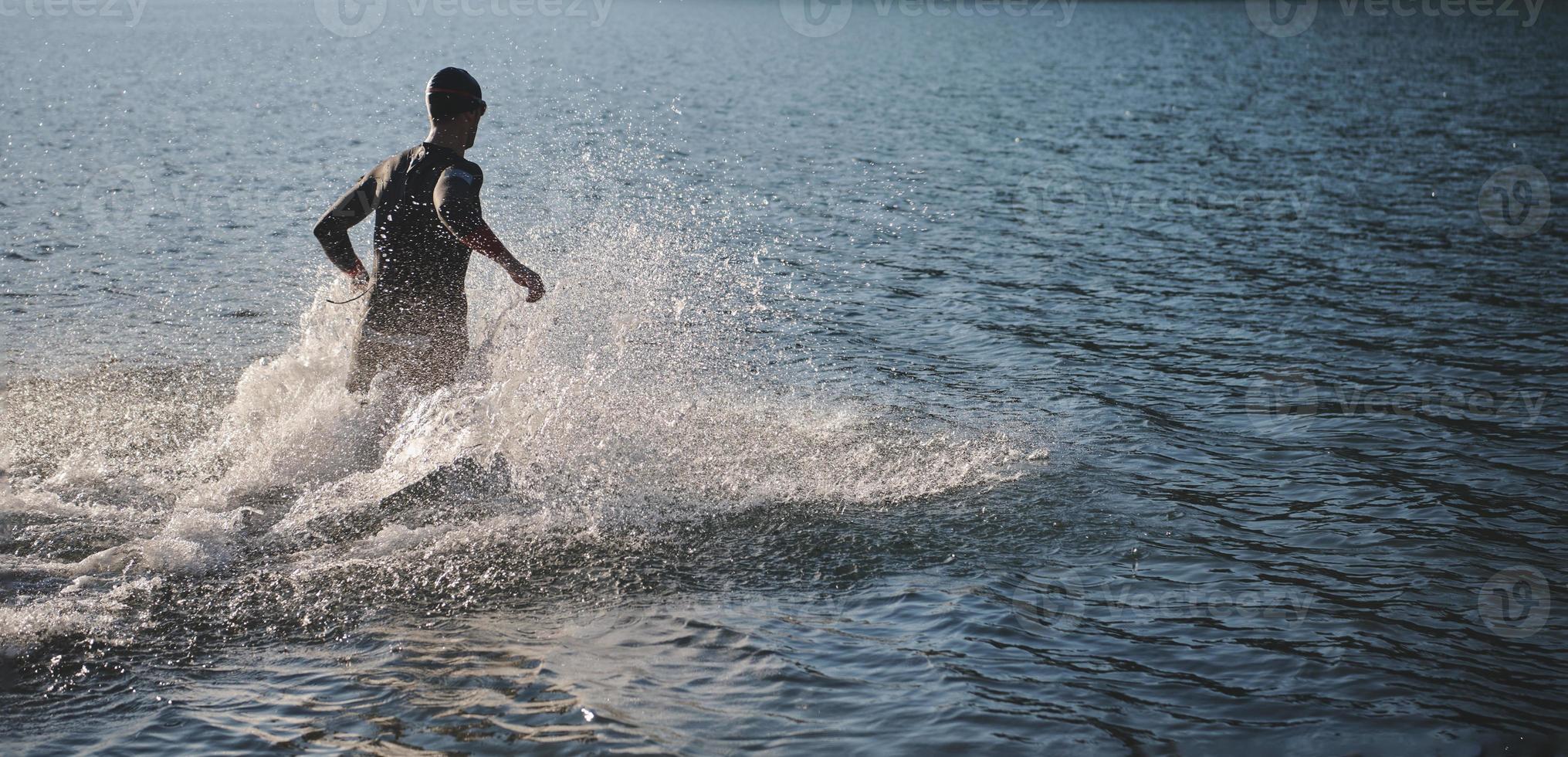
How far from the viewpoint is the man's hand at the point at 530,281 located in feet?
25.2

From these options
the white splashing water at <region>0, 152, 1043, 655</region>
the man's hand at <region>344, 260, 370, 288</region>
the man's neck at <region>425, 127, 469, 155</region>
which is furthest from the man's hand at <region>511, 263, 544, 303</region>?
the man's hand at <region>344, 260, 370, 288</region>

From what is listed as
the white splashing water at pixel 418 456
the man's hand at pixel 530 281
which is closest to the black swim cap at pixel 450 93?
the man's hand at pixel 530 281

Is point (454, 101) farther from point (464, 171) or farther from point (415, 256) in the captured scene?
point (415, 256)

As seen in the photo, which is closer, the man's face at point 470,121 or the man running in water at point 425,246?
the man running in water at point 425,246

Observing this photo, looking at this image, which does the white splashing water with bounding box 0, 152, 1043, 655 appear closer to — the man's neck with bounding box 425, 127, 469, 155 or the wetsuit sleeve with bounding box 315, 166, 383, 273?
the wetsuit sleeve with bounding box 315, 166, 383, 273

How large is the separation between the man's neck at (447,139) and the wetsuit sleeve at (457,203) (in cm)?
31

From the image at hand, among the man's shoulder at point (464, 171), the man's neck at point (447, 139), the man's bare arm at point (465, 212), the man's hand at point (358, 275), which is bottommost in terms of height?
the man's hand at point (358, 275)

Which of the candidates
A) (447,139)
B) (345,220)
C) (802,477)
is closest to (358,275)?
(345,220)

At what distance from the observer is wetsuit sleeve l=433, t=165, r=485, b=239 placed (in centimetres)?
742

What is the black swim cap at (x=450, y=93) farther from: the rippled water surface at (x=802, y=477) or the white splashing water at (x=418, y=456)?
the rippled water surface at (x=802, y=477)

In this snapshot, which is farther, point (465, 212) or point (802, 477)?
point (802, 477)

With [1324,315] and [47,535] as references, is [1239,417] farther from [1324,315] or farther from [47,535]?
[47,535]

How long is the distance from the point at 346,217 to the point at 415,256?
526 millimetres

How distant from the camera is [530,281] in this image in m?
7.70
